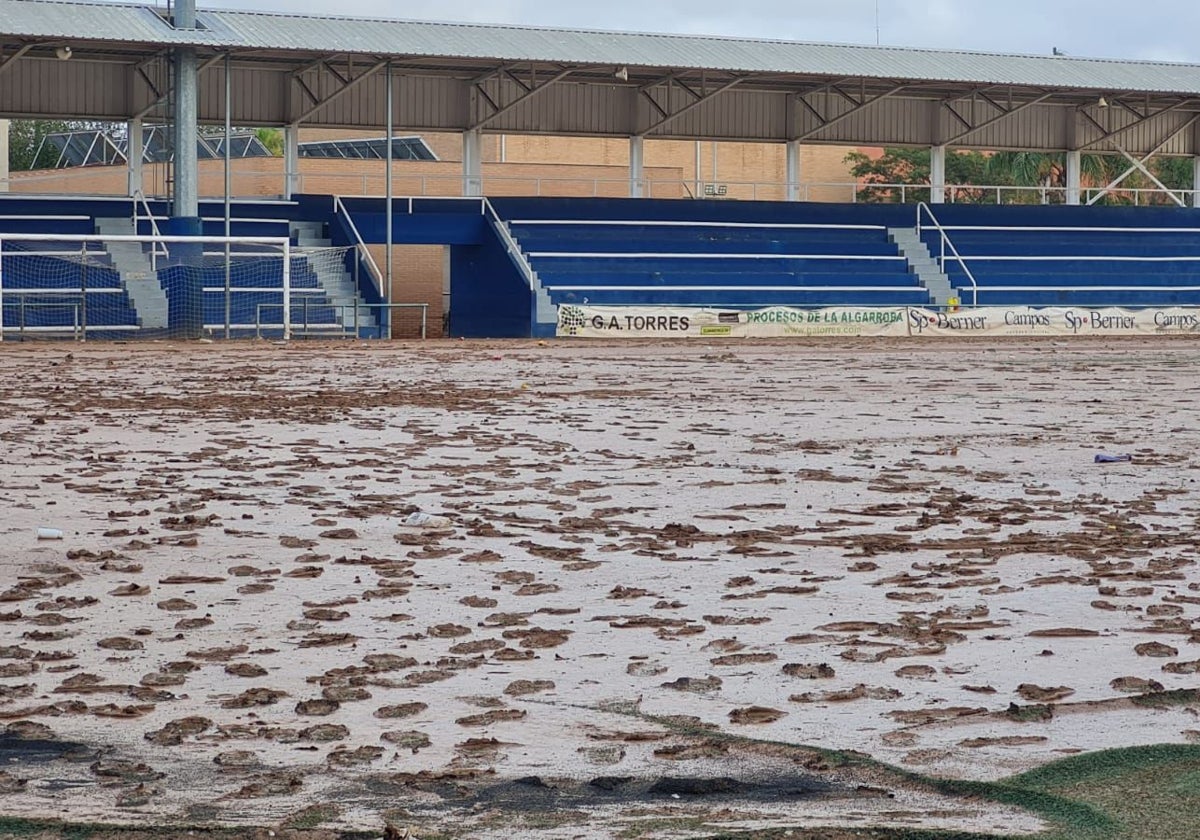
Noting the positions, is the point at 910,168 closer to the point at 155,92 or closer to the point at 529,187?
the point at 529,187

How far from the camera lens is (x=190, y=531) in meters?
9.27

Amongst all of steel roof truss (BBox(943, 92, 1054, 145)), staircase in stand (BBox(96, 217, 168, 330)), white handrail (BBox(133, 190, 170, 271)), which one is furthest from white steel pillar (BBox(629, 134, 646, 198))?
staircase in stand (BBox(96, 217, 168, 330))

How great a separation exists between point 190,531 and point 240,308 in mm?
30555

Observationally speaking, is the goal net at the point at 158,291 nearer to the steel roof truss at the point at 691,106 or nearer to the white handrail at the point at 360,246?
the white handrail at the point at 360,246

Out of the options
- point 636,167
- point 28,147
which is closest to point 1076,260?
point 636,167

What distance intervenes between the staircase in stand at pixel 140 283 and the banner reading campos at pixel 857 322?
8911mm

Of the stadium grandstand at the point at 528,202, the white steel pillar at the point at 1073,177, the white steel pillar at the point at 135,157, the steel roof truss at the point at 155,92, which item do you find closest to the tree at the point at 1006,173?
the white steel pillar at the point at 1073,177

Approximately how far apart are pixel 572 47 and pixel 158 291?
489 inches

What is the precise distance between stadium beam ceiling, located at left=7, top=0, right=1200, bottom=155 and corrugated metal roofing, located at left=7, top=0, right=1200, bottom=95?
0.07 m

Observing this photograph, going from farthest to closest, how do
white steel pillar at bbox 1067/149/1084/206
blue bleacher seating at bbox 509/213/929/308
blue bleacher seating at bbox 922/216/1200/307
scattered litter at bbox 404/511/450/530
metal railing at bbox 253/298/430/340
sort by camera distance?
1. white steel pillar at bbox 1067/149/1084/206
2. blue bleacher seating at bbox 922/216/1200/307
3. blue bleacher seating at bbox 509/213/929/308
4. metal railing at bbox 253/298/430/340
5. scattered litter at bbox 404/511/450/530

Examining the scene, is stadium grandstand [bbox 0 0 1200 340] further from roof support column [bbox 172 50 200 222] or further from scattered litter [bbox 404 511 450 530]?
scattered litter [bbox 404 511 450 530]

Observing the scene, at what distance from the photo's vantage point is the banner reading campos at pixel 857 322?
4066 cm

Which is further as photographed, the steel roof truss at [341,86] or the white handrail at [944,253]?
the white handrail at [944,253]

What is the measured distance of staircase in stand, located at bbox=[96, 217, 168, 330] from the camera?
3797cm
